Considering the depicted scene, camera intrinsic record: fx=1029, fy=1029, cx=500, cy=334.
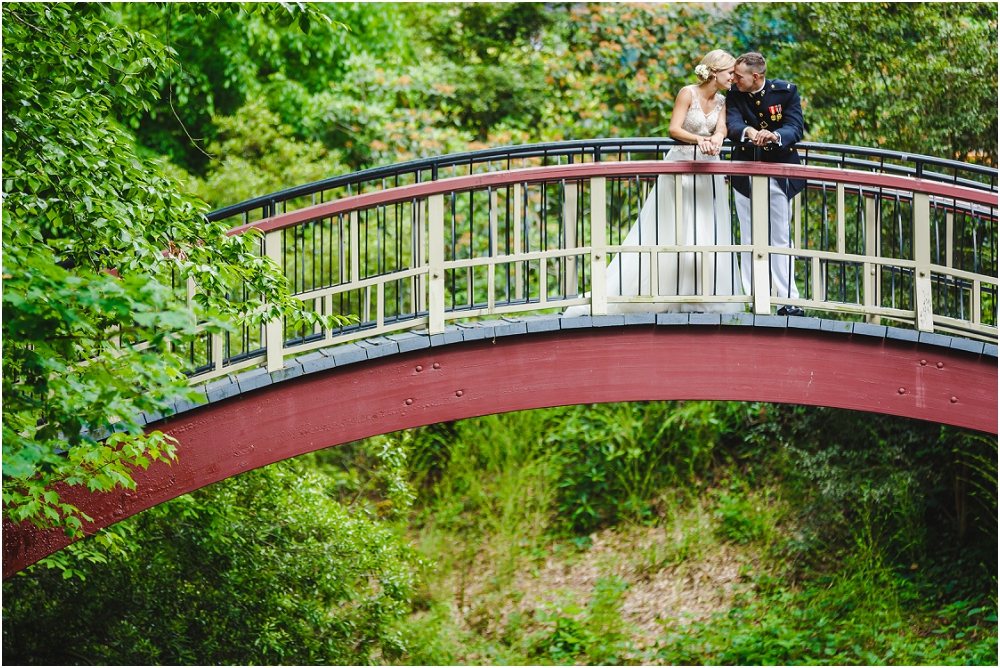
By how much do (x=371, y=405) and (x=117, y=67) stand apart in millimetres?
2291

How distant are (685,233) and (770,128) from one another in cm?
83

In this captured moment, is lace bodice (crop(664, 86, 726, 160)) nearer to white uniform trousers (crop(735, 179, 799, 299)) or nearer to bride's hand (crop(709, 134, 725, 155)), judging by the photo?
bride's hand (crop(709, 134, 725, 155))

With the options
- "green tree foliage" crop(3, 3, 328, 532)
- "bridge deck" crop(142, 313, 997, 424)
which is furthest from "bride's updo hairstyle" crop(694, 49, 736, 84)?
"green tree foliage" crop(3, 3, 328, 532)

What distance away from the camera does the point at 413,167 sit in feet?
19.6

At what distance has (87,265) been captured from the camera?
522 cm

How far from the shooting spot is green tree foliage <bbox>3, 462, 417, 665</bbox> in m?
7.89

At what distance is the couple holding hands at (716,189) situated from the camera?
6316 millimetres

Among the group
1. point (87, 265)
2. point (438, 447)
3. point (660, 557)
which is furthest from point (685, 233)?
point (438, 447)

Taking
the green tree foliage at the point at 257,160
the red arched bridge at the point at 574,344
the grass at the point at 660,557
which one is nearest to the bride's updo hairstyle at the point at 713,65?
the red arched bridge at the point at 574,344

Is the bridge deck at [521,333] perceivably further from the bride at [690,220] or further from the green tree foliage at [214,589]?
the green tree foliage at [214,589]

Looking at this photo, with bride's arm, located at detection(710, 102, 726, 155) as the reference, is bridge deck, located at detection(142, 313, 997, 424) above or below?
below

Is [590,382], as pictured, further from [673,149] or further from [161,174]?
[161,174]

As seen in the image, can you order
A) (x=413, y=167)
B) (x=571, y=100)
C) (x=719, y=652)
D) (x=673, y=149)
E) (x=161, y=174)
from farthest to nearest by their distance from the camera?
(x=571, y=100) < (x=719, y=652) < (x=673, y=149) < (x=413, y=167) < (x=161, y=174)

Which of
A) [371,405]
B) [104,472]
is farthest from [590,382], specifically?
[104,472]
